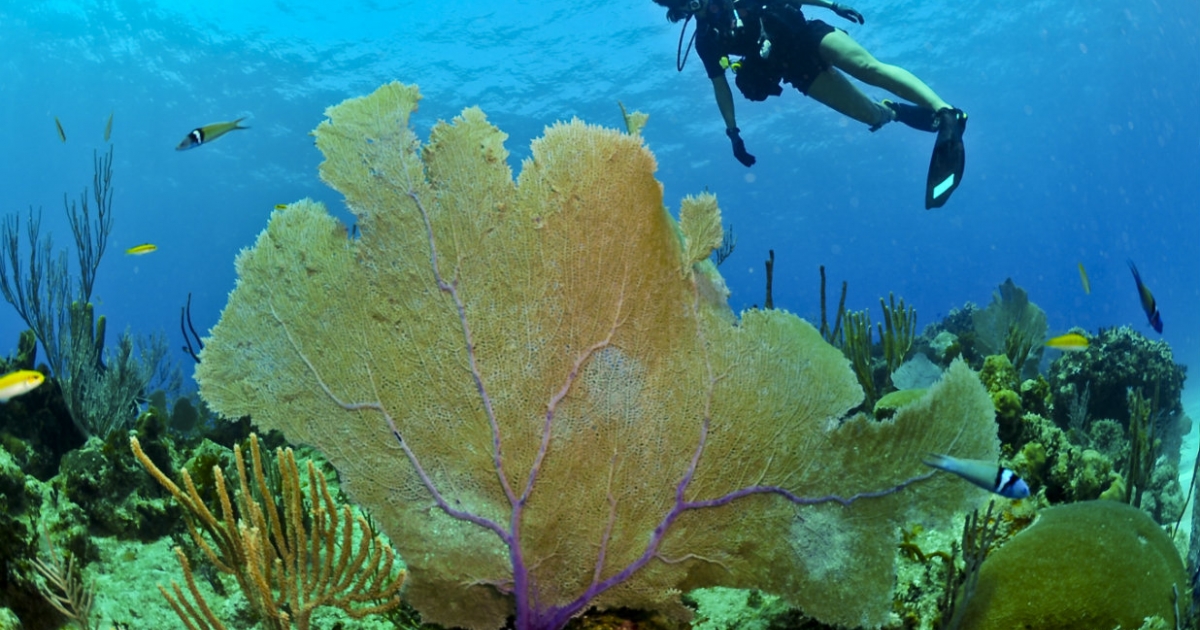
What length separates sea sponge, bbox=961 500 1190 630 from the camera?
257cm

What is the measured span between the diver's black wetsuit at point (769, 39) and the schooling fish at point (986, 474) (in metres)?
6.11

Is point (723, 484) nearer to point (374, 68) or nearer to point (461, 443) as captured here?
point (461, 443)

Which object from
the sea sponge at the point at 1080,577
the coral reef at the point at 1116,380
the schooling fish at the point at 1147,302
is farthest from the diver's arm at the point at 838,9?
the sea sponge at the point at 1080,577

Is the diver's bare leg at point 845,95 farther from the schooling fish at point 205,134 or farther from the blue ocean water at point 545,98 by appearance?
the blue ocean water at point 545,98

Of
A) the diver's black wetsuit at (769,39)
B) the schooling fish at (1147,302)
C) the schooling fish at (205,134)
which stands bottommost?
the schooling fish at (205,134)

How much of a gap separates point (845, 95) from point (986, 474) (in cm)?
666

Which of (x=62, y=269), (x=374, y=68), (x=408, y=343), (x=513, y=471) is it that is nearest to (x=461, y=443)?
(x=513, y=471)

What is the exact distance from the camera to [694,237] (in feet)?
8.91

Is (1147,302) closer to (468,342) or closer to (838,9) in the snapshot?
(838,9)

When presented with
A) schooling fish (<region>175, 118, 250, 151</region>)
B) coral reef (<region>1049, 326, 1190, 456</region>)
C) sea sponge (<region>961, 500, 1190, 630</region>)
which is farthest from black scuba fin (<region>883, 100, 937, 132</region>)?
schooling fish (<region>175, 118, 250, 151</region>)

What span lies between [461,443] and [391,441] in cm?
31

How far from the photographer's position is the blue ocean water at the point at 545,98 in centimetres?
3228

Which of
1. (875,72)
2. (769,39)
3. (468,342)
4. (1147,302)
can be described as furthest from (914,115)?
(468,342)

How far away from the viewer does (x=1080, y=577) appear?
2.65 m
